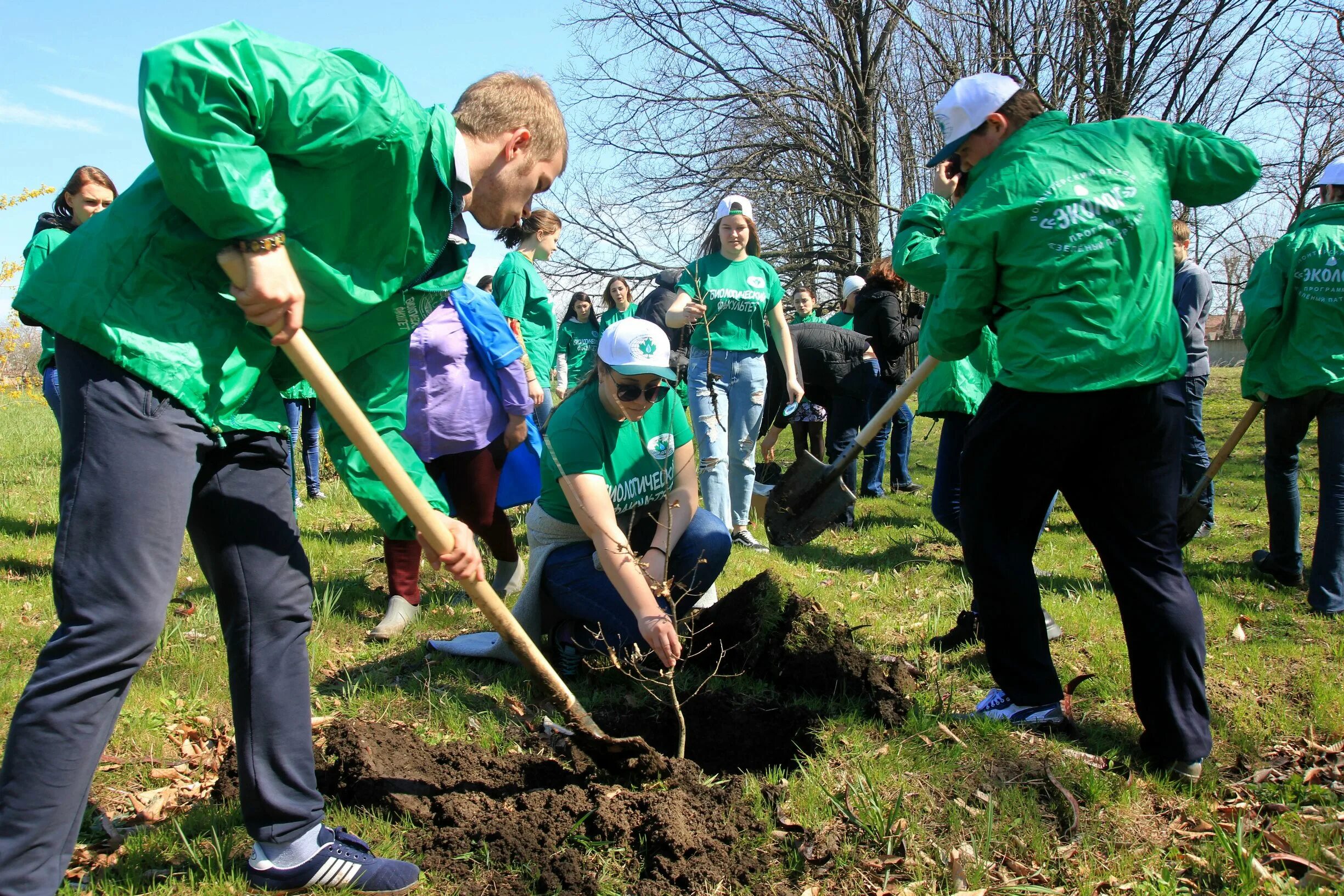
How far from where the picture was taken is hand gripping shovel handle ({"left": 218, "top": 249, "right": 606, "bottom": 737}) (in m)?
2.02

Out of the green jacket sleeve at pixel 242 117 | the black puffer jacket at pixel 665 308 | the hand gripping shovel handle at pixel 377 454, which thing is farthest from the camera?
the black puffer jacket at pixel 665 308

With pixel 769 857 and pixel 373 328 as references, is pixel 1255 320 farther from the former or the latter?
pixel 373 328

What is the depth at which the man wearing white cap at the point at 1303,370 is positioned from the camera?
185 inches

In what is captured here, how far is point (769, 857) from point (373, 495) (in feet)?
4.88

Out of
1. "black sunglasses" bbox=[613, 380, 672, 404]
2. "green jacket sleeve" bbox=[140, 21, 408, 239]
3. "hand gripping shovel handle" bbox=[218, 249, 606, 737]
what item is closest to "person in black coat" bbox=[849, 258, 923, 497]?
"black sunglasses" bbox=[613, 380, 672, 404]

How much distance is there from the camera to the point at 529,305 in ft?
20.8

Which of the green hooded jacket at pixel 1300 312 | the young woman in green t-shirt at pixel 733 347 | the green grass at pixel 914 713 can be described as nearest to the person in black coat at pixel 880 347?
the young woman in green t-shirt at pixel 733 347

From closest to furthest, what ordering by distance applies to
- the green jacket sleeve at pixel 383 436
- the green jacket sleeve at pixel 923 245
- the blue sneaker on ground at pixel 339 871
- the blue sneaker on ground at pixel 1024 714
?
the blue sneaker on ground at pixel 339 871
the green jacket sleeve at pixel 383 436
the blue sneaker on ground at pixel 1024 714
the green jacket sleeve at pixel 923 245

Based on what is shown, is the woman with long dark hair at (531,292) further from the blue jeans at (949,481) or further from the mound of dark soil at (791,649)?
the blue jeans at (949,481)

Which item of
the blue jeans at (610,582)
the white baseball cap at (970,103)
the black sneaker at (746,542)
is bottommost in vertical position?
the black sneaker at (746,542)

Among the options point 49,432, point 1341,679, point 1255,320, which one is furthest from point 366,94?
point 49,432

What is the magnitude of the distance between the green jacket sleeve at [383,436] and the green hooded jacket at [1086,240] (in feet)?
5.98

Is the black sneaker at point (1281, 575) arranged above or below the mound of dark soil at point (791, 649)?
below

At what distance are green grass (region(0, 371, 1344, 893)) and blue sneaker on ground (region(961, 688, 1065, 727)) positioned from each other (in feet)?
0.34
